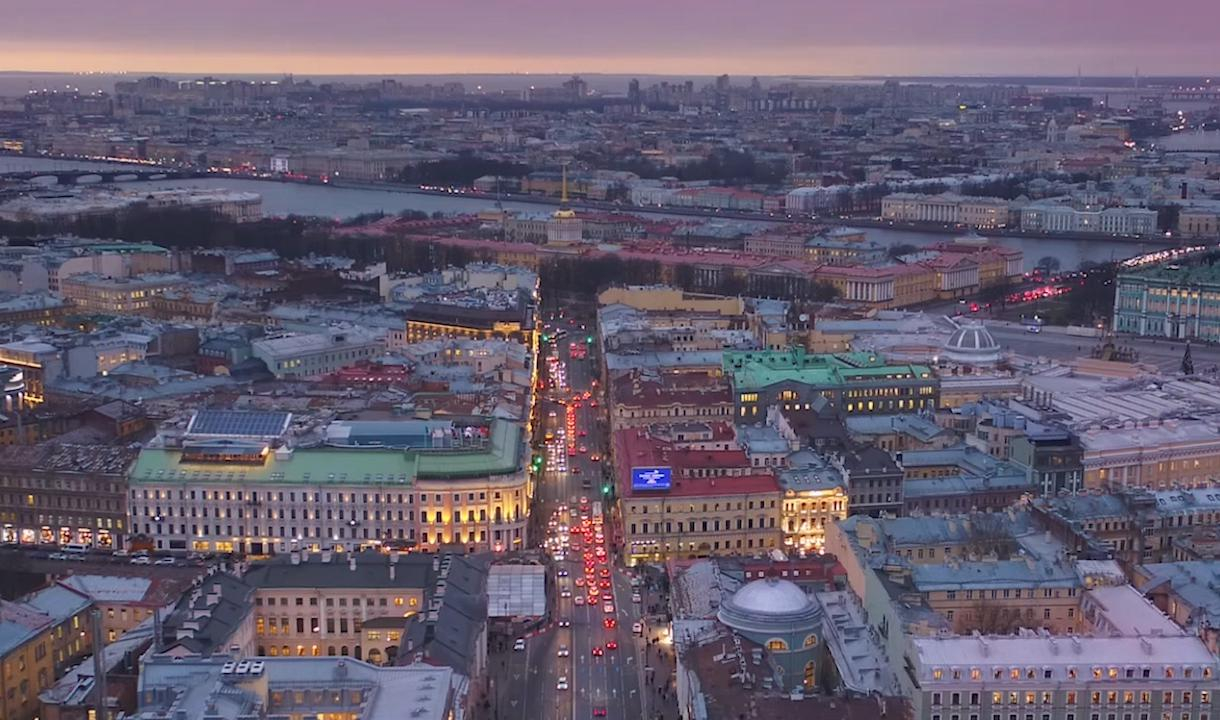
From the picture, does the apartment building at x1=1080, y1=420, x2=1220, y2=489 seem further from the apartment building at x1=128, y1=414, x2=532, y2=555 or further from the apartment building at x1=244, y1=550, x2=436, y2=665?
the apartment building at x1=244, y1=550, x2=436, y2=665

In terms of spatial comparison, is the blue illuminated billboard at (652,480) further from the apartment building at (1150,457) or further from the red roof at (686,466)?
the apartment building at (1150,457)

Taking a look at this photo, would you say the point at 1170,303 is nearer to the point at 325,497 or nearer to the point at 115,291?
the point at 325,497

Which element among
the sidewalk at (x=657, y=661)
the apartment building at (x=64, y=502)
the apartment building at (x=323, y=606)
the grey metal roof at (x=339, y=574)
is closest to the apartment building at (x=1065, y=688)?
the sidewalk at (x=657, y=661)

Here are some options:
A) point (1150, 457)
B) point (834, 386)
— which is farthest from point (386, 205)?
point (1150, 457)

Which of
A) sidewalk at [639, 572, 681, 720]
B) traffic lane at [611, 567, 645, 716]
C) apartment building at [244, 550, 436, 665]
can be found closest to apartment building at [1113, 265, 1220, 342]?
traffic lane at [611, 567, 645, 716]

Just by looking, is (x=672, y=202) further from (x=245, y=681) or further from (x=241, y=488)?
(x=245, y=681)

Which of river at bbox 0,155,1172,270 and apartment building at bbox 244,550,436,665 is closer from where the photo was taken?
apartment building at bbox 244,550,436,665

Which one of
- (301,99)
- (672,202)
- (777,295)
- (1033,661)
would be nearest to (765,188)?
(672,202)
